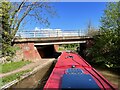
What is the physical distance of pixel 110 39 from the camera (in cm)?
1831

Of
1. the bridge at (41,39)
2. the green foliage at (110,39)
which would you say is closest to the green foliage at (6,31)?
the bridge at (41,39)

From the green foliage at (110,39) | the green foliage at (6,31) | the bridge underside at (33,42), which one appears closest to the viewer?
the green foliage at (110,39)

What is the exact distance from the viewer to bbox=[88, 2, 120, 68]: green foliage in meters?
17.8

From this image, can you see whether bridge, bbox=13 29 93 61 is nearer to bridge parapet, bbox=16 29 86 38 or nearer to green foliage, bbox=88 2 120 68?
bridge parapet, bbox=16 29 86 38

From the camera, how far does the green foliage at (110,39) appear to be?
17.8 m

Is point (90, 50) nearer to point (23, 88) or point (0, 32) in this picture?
point (0, 32)

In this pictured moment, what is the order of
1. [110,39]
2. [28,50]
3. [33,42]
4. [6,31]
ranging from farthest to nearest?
[33,42] < [28,50] < [6,31] < [110,39]

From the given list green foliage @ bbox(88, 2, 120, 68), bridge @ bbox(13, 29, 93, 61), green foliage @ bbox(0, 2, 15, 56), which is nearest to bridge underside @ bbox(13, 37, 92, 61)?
bridge @ bbox(13, 29, 93, 61)

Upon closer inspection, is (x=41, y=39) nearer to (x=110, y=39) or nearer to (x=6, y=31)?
(x=6, y=31)

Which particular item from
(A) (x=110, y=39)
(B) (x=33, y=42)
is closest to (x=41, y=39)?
(B) (x=33, y=42)

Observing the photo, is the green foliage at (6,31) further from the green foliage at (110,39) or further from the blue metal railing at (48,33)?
the green foliage at (110,39)

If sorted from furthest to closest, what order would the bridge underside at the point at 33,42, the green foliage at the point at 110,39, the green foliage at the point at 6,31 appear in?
the bridge underside at the point at 33,42 → the green foliage at the point at 6,31 → the green foliage at the point at 110,39

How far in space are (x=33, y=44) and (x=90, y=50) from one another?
6295 millimetres

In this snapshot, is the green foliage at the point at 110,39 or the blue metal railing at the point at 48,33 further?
the blue metal railing at the point at 48,33
